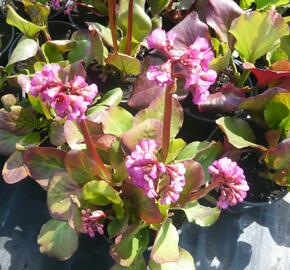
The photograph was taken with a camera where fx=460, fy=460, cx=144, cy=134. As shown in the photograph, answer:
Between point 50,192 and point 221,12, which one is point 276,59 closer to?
point 221,12

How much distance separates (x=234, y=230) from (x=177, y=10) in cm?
67

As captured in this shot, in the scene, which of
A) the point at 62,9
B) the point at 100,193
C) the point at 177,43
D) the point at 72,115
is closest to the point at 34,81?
the point at 72,115

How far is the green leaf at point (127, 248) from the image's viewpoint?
0.94 metres

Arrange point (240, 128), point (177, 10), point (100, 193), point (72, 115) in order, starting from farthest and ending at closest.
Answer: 1. point (177, 10)
2. point (240, 128)
3. point (100, 193)
4. point (72, 115)

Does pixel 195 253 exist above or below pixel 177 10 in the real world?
below

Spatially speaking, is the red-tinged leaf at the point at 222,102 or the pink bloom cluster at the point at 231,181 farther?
the red-tinged leaf at the point at 222,102

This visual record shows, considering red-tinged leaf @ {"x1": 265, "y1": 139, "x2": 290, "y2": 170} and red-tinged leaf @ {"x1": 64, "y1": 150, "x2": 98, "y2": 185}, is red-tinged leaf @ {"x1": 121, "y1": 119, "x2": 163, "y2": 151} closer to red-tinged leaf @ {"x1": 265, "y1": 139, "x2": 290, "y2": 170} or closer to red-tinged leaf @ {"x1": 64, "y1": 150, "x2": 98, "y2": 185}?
red-tinged leaf @ {"x1": 64, "y1": 150, "x2": 98, "y2": 185}

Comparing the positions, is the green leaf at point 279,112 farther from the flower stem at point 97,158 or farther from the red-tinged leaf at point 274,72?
the flower stem at point 97,158

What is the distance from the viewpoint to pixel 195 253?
118 cm

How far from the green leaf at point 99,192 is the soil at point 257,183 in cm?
41

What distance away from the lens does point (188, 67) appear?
65cm

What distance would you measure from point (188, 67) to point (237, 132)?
0.48 meters

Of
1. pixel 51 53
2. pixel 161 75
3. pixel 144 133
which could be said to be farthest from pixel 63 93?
pixel 51 53

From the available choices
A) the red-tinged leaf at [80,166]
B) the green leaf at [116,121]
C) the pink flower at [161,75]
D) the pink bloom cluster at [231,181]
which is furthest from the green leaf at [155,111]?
the pink flower at [161,75]
